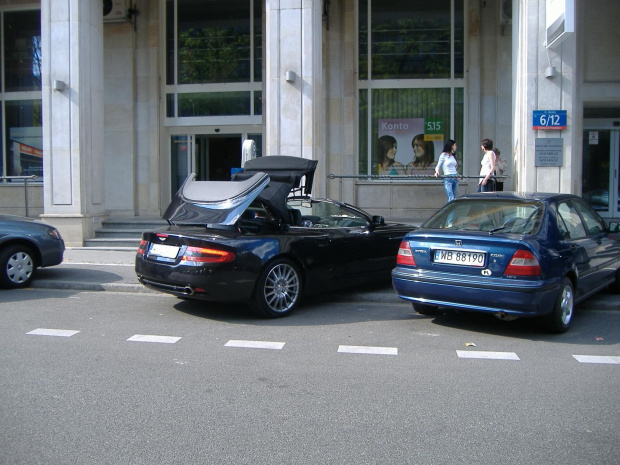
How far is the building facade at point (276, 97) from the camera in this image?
1288 cm

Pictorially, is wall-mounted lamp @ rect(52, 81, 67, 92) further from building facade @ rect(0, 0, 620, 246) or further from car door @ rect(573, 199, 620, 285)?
car door @ rect(573, 199, 620, 285)

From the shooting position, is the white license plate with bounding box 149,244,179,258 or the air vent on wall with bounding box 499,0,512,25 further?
the air vent on wall with bounding box 499,0,512,25

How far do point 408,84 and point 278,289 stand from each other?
30.7ft

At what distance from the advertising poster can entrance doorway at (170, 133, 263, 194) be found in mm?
3288

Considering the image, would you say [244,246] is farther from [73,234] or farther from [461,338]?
[73,234]

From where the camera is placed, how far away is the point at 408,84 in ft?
49.5

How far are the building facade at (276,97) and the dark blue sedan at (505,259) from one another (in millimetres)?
5167

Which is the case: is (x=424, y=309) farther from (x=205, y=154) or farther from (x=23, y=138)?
(x=23, y=138)

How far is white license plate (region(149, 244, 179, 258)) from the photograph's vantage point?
7.06 m

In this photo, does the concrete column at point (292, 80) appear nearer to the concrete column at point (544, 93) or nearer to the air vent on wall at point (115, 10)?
the concrete column at point (544, 93)

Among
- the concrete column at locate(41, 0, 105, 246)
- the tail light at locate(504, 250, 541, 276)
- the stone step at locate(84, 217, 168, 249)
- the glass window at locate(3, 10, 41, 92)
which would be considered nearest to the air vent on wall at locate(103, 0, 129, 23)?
the concrete column at locate(41, 0, 105, 246)

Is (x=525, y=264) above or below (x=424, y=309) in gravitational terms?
above

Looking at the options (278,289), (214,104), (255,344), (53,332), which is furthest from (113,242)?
(255,344)

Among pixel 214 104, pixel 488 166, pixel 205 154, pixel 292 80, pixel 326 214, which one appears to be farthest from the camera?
pixel 205 154
